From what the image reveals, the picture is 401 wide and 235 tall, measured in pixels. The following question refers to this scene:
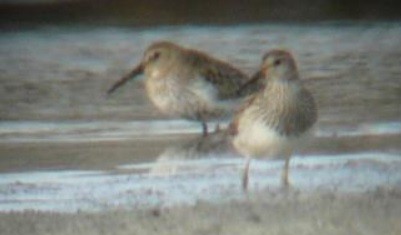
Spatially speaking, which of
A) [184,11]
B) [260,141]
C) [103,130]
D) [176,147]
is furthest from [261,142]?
[184,11]

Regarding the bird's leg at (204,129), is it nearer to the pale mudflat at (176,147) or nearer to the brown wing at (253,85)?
the pale mudflat at (176,147)

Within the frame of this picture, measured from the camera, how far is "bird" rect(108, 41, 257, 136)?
427 inches

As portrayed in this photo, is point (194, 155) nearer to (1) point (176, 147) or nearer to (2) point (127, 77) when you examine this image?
(1) point (176, 147)

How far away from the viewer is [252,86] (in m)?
9.71

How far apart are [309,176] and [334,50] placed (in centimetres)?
509

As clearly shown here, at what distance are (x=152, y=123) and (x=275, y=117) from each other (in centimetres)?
234

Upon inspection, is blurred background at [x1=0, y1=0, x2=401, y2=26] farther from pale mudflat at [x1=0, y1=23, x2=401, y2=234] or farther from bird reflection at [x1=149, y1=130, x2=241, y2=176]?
bird reflection at [x1=149, y1=130, x2=241, y2=176]

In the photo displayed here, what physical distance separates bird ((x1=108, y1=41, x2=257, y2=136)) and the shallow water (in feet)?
0.61

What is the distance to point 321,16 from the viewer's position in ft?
50.9

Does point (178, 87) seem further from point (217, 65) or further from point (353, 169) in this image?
point (353, 169)

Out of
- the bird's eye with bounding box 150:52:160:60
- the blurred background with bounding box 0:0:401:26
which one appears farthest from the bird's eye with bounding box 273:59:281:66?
the blurred background with bounding box 0:0:401:26

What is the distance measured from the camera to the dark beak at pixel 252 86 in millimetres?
9359

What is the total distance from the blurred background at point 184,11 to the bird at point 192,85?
3.79m

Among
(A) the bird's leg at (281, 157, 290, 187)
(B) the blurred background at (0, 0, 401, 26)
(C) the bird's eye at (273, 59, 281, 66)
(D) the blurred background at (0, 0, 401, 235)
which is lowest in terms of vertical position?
(B) the blurred background at (0, 0, 401, 26)
